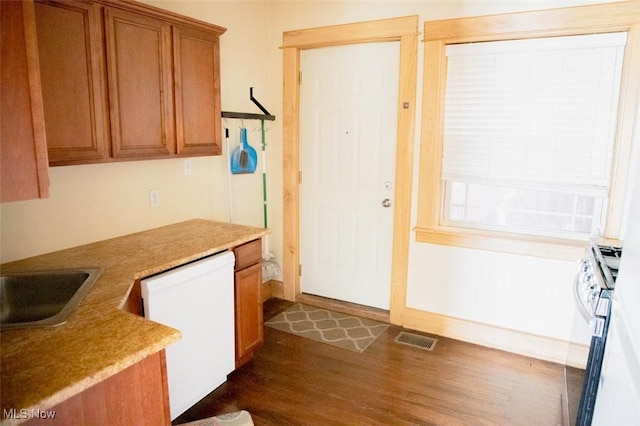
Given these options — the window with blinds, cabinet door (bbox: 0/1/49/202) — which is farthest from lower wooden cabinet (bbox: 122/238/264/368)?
the window with blinds

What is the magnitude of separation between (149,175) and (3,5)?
1.63m

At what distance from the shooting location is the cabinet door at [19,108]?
3.85 ft

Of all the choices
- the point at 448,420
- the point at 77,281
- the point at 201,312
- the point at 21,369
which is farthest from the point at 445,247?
the point at 21,369

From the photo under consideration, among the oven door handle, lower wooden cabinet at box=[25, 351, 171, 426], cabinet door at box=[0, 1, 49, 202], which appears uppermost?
cabinet door at box=[0, 1, 49, 202]

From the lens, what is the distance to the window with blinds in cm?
263

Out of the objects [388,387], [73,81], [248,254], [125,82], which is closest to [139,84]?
[125,82]

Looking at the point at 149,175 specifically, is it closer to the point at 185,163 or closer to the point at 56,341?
the point at 185,163

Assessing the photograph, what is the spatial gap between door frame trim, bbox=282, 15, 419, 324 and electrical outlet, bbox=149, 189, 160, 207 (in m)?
1.23

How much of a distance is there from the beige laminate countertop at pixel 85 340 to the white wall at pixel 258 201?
25cm

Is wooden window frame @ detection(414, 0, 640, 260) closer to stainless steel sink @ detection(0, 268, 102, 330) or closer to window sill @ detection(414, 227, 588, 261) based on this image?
window sill @ detection(414, 227, 588, 261)

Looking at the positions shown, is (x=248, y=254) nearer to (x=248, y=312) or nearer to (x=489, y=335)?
(x=248, y=312)

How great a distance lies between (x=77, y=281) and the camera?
1.89m

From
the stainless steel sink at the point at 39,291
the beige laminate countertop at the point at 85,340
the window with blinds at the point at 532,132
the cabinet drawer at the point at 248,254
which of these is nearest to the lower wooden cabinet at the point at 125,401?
the beige laminate countertop at the point at 85,340

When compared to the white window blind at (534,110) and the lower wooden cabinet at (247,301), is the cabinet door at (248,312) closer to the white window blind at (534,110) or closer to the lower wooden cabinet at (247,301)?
the lower wooden cabinet at (247,301)
